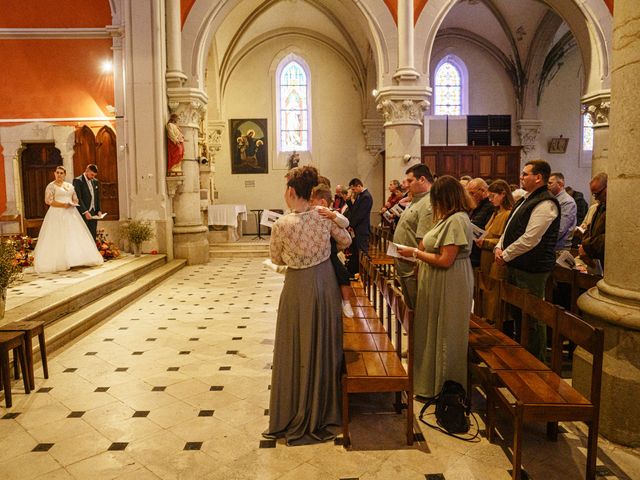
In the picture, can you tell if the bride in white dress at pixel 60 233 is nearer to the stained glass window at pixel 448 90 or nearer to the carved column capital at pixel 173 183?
the carved column capital at pixel 173 183

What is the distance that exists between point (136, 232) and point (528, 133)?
45.0 ft

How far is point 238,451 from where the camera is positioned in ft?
10.6

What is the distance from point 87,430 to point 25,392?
104cm

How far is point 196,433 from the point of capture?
350 centimetres

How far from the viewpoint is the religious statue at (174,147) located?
1078 centimetres

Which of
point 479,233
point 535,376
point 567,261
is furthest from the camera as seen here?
point 479,233

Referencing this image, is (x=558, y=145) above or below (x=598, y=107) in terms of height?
below

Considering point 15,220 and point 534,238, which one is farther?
point 15,220

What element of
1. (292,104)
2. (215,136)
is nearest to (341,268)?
(215,136)

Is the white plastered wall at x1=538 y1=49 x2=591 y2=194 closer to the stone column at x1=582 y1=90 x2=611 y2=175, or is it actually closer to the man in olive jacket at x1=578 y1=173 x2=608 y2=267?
the stone column at x1=582 y1=90 x2=611 y2=175

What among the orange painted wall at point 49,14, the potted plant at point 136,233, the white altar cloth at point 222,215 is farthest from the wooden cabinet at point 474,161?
the orange painted wall at point 49,14

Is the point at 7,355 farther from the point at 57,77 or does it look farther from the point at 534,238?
the point at 57,77

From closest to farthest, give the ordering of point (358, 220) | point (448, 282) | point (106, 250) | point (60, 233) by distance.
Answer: point (448, 282), point (358, 220), point (60, 233), point (106, 250)

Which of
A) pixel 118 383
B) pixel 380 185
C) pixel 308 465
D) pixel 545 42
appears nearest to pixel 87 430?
pixel 118 383
